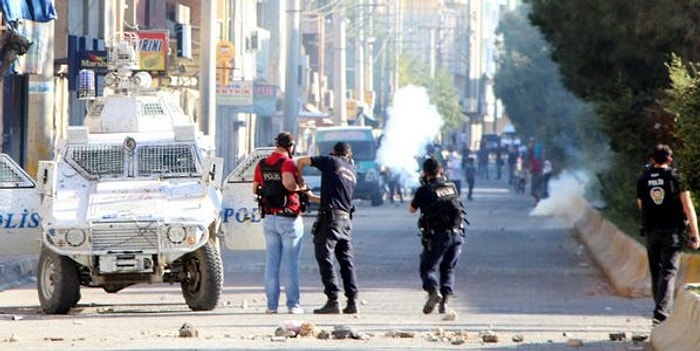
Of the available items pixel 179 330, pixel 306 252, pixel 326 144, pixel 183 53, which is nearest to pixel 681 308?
pixel 179 330

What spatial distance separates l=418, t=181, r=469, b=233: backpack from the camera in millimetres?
19141

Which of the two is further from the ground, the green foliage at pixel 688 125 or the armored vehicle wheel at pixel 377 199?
the green foliage at pixel 688 125

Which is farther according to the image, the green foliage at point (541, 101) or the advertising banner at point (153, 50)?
the green foliage at point (541, 101)

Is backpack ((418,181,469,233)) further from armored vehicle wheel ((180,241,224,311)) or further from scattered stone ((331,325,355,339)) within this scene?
scattered stone ((331,325,355,339))

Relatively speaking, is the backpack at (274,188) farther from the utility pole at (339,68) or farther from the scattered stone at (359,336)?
the utility pole at (339,68)

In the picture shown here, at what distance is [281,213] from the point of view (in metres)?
18.6

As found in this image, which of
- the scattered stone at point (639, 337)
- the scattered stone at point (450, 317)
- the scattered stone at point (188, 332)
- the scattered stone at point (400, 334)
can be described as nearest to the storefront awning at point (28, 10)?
the scattered stone at point (450, 317)

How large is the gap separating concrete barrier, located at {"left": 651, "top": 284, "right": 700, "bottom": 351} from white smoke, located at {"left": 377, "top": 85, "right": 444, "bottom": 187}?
4858 cm

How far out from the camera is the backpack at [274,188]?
1855 cm

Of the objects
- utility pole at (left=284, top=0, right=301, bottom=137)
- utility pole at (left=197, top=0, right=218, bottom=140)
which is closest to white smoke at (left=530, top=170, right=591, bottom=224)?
utility pole at (left=284, top=0, right=301, bottom=137)

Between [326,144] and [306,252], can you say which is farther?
[326,144]

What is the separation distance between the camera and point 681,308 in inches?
563

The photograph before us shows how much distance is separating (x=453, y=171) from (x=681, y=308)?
4481 centimetres

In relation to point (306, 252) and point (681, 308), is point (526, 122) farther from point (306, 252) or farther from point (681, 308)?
point (681, 308)
